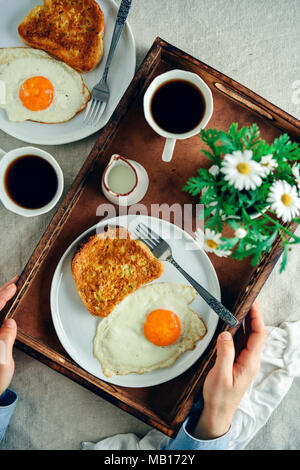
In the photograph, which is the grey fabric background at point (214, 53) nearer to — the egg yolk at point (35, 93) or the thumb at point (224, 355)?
the egg yolk at point (35, 93)

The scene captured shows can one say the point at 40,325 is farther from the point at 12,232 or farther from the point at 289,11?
the point at 289,11

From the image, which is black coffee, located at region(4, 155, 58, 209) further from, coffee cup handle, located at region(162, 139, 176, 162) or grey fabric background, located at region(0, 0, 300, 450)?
coffee cup handle, located at region(162, 139, 176, 162)

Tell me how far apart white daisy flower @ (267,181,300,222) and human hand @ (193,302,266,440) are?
0.62 meters

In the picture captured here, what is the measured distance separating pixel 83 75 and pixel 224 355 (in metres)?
1.40

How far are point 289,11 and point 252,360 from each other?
170 cm

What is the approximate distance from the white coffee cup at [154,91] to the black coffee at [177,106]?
0.01 meters

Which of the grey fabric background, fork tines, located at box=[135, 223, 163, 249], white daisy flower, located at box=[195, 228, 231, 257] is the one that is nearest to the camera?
white daisy flower, located at box=[195, 228, 231, 257]

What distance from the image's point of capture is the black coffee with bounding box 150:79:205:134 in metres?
1.49

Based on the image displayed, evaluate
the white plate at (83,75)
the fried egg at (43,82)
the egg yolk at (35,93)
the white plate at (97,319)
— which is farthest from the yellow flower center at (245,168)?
the egg yolk at (35,93)

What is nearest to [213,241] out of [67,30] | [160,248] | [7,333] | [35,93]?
[160,248]

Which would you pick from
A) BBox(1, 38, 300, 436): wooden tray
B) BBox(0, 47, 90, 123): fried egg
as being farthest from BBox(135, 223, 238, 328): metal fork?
BBox(0, 47, 90, 123): fried egg

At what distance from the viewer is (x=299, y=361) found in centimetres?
191
